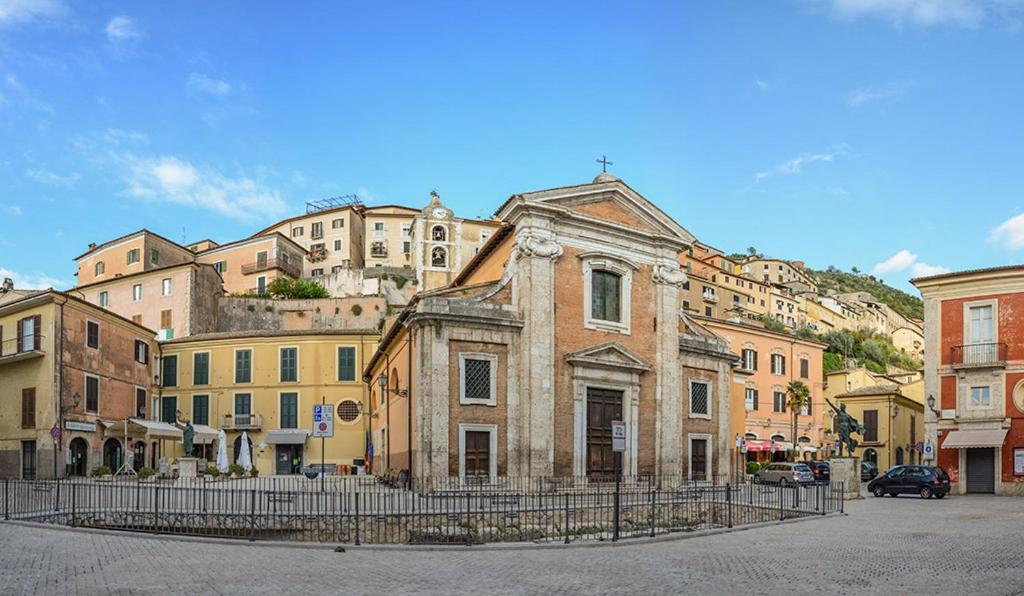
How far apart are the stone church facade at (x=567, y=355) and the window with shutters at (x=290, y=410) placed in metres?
14.5

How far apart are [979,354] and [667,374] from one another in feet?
47.7

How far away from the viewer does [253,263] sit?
7681 cm

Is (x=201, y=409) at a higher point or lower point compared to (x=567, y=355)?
lower

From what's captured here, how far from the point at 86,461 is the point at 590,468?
75.8 feet

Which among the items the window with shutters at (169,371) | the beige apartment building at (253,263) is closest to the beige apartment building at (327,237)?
the beige apartment building at (253,263)

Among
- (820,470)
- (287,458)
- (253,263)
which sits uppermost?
(253,263)

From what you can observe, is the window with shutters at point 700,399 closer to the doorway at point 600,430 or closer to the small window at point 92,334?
the doorway at point 600,430

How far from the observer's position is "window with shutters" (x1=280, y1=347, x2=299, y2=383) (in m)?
48.8

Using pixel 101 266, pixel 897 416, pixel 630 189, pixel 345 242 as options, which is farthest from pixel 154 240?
pixel 897 416

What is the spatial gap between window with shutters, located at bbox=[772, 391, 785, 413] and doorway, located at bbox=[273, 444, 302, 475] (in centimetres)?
3079

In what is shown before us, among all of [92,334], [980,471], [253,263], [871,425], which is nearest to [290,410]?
[92,334]

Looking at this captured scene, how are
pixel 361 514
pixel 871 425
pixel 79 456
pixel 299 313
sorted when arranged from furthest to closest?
pixel 299 313, pixel 871 425, pixel 79 456, pixel 361 514

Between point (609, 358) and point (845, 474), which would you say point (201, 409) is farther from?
point (845, 474)

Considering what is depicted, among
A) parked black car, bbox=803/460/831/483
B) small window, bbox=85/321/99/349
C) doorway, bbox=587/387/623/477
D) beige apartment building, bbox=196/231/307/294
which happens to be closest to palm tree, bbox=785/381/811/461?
parked black car, bbox=803/460/831/483
